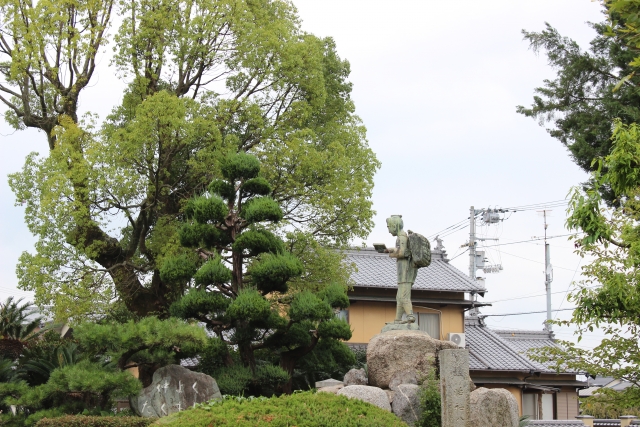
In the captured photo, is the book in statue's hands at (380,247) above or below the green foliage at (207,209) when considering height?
below

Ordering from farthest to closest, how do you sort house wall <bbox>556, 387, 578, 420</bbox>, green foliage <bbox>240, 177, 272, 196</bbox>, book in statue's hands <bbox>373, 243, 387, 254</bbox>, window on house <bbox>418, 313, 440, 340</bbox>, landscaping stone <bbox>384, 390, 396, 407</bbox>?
house wall <bbox>556, 387, 578, 420</bbox>
window on house <bbox>418, 313, 440, 340</bbox>
green foliage <bbox>240, 177, 272, 196</bbox>
book in statue's hands <bbox>373, 243, 387, 254</bbox>
landscaping stone <bbox>384, 390, 396, 407</bbox>

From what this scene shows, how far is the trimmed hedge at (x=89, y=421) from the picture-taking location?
40.1 ft

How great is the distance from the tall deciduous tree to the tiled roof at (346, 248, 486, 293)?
20.6 ft

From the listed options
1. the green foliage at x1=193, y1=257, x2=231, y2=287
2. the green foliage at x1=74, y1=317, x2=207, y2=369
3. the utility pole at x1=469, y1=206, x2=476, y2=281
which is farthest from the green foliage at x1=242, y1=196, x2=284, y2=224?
the utility pole at x1=469, y1=206, x2=476, y2=281

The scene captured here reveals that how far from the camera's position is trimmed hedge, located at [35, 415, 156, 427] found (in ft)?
40.1

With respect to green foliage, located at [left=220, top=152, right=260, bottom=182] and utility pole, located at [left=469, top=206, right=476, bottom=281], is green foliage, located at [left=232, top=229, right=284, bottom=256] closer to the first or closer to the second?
green foliage, located at [left=220, top=152, right=260, bottom=182]

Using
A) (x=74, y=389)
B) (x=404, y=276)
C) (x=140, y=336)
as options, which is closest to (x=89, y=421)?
(x=74, y=389)

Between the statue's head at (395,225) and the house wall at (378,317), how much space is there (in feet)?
26.7

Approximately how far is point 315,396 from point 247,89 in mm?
9212

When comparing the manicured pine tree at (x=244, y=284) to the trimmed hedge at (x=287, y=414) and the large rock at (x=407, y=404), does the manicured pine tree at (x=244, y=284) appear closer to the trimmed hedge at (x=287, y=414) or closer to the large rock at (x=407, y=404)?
the large rock at (x=407, y=404)

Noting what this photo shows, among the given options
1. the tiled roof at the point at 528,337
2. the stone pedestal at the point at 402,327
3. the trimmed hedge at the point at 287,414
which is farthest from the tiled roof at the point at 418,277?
the trimmed hedge at the point at 287,414

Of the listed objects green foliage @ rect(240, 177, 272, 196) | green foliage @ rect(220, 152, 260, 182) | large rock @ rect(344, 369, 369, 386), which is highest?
green foliage @ rect(220, 152, 260, 182)

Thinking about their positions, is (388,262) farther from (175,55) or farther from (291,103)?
(175,55)

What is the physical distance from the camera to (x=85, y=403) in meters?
13.8
